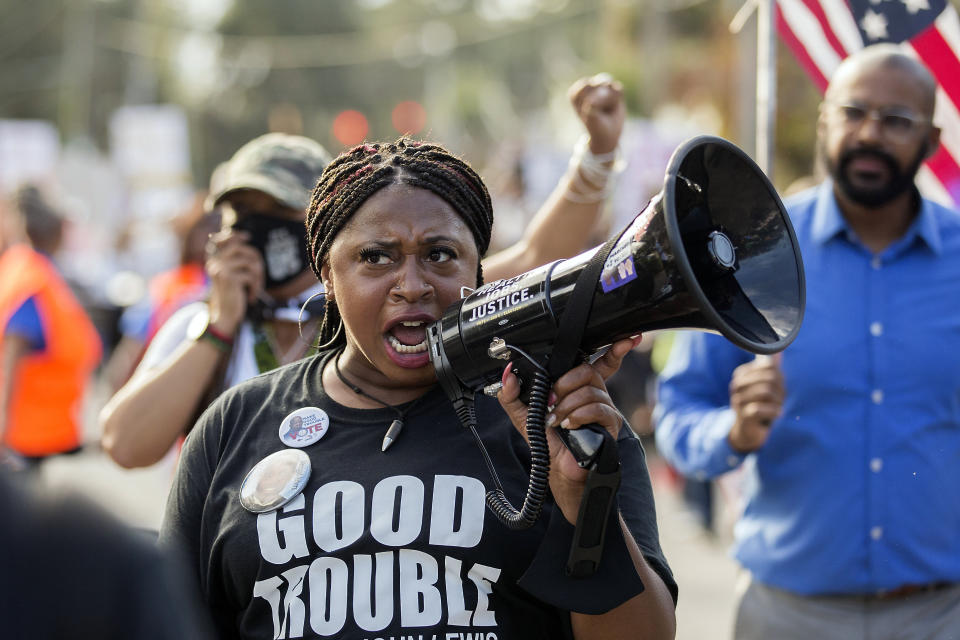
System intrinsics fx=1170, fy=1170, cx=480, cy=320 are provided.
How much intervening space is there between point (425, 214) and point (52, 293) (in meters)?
4.65

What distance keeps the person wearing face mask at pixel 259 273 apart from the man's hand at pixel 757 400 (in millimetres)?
592

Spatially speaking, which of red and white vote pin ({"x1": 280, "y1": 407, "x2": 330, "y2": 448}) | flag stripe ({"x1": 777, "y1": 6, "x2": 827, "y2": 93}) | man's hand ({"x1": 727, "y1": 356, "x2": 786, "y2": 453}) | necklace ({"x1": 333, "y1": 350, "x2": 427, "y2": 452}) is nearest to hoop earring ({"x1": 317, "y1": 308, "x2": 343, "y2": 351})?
necklace ({"x1": 333, "y1": 350, "x2": 427, "y2": 452})

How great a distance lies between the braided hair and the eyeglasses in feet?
4.69

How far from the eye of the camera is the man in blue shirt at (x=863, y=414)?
3.22m

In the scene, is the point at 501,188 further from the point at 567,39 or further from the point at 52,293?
the point at 567,39

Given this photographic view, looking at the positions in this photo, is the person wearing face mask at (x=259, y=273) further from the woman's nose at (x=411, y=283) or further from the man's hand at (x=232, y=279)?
the woman's nose at (x=411, y=283)

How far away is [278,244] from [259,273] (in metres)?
0.11

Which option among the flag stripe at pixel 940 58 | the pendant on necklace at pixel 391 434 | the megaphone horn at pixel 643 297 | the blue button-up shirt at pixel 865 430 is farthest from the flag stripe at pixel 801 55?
the pendant on necklace at pixel 391 434

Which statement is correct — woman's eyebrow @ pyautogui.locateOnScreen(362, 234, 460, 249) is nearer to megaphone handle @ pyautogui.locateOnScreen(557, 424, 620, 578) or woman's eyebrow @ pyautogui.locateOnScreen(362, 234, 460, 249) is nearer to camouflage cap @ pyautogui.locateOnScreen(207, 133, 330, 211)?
megaphone handle @ pyautogui.locateOnScreen(557, 424, 620, 578)

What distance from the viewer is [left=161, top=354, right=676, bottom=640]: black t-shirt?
210 centimetres

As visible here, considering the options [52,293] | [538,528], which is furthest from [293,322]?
[52,293]

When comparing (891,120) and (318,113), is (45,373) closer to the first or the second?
(891,120)

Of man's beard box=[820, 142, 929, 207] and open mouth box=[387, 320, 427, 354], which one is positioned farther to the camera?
man's beard box=[820, 142, 929, 207]

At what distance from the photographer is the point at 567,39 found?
6281 centimetres
